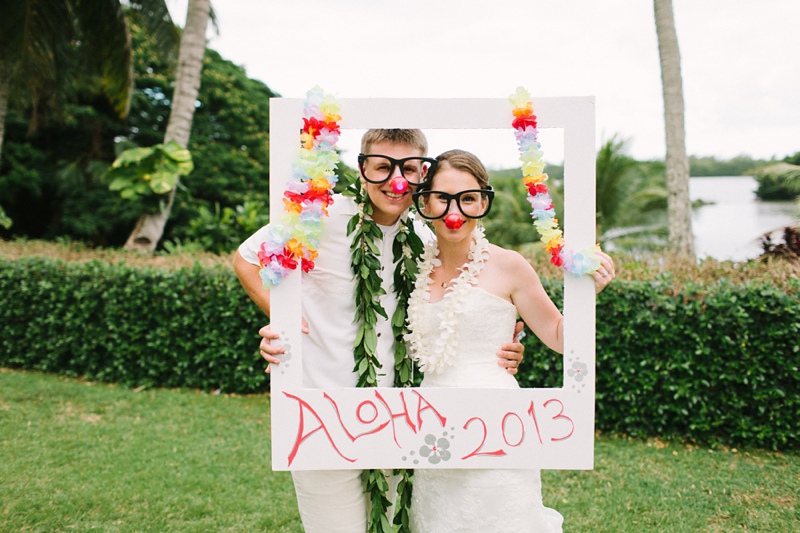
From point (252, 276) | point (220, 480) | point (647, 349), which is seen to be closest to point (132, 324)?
point (220, 480)

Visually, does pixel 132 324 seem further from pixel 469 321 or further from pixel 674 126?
pixel 674 126

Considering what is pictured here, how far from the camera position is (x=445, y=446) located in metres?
2.14

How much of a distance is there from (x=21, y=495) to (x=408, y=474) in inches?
124

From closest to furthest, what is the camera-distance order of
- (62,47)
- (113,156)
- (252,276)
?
(252,276) < (62,47) < (113,156)

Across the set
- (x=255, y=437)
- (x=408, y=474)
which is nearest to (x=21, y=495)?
(x=255, y=437)

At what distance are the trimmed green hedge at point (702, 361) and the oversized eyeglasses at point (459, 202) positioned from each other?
10.8 feet

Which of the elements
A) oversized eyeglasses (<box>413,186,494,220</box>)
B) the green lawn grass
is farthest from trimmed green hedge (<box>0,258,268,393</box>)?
oversized eyeglasses (<box>413,186,494,220</box>)

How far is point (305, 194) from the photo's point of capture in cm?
219

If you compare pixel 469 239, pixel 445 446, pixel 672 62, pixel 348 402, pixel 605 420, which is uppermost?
pixel 672 62

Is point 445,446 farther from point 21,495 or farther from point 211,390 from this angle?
point 211,390

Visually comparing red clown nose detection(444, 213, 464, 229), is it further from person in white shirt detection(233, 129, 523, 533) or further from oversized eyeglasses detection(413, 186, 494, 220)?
person in white shirt detection(233, 129, 523, 533)

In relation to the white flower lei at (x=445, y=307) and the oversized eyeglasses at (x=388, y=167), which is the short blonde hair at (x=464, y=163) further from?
the white flower lei at (x=445, y=307)

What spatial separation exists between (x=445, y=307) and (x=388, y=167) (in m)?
0.59

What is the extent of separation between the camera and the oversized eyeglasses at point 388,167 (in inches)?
88.0
